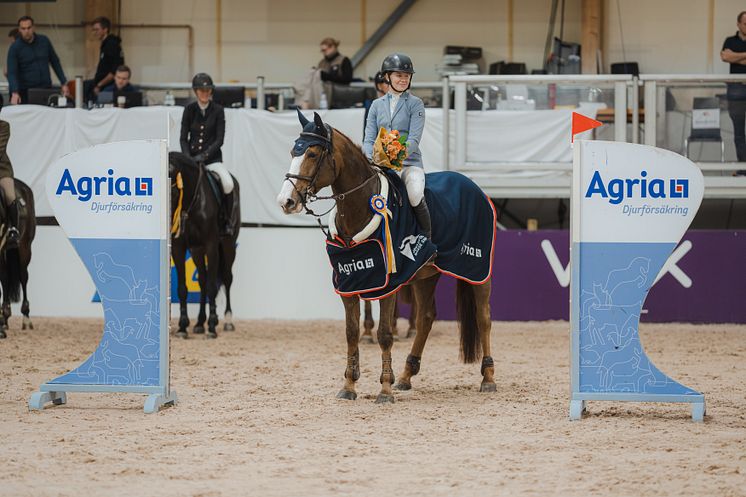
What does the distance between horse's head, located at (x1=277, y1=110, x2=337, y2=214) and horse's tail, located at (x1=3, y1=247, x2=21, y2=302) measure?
5.86m

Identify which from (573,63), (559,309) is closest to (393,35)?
(573,63)

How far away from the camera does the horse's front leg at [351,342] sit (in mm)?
7090

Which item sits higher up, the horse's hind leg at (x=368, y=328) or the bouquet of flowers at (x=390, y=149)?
the bouquet of flowers at (x=390, y=149)

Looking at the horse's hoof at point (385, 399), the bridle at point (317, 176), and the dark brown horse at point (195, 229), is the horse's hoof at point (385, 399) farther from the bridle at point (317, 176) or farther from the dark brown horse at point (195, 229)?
the dark brown horse at point (195, 229)

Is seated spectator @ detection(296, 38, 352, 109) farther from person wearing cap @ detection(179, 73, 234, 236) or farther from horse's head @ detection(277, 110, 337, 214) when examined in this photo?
horse's head @ detection(277, 110, 337, 214)

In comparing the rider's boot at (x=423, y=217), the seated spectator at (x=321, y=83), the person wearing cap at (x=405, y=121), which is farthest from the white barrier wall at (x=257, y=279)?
the rider's boot at (x=423, y=217)

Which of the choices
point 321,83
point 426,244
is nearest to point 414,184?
point 426,244

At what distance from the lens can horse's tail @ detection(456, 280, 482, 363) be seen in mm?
7738

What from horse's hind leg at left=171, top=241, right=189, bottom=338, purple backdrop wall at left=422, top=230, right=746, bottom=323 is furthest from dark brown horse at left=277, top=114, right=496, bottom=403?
purple backdrop wall at left=422, top=230, right=746, bottom=323

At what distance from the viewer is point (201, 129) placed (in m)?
11.6

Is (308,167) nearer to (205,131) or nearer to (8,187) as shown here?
(205,131)

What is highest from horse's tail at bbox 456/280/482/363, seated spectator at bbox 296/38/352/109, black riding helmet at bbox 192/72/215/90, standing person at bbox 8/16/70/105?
standing person at bbox 8/16/70/105

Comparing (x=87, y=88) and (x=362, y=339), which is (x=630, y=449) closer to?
(x=362, y=339)

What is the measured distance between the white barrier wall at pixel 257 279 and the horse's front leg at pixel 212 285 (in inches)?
67.0
